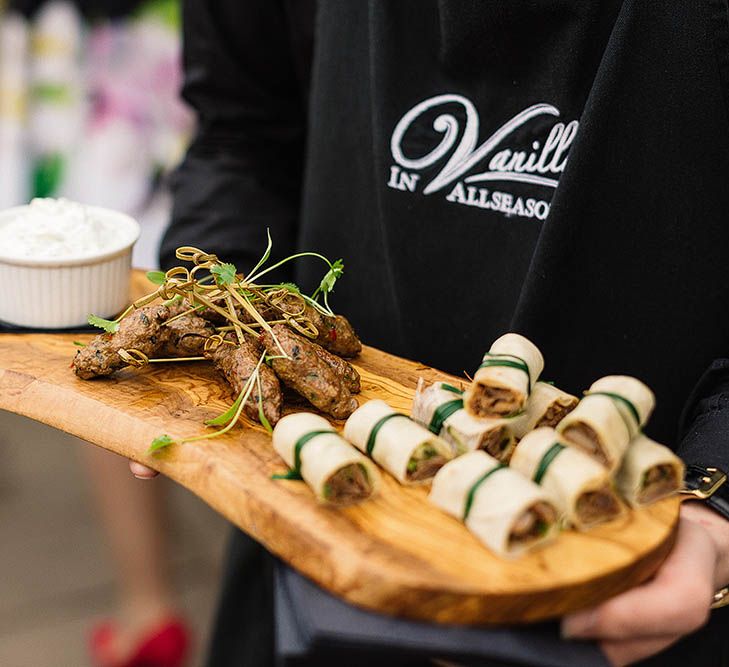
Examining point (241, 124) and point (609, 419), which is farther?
point (241, 124)

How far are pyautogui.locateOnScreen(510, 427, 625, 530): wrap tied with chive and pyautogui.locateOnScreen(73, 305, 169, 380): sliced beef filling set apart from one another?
2.22ft

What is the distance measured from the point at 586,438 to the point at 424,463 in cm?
23

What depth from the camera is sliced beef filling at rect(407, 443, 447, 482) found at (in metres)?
1.27

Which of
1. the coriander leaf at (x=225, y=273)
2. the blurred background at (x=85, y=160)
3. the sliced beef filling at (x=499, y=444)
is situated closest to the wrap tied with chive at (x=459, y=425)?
the sliced beef filling at (x=499, y=444)

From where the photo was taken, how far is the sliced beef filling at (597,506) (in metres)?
1.16

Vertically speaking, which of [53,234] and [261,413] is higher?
[53,234]

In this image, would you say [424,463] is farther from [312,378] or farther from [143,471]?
[143,471]

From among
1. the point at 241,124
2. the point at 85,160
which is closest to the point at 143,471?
the point at 241,124

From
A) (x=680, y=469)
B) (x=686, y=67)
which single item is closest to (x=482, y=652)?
(x=680, y=469)

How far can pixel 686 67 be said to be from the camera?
1.45 m

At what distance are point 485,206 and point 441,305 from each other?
9.3 inches

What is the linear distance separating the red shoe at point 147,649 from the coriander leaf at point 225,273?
1.87m

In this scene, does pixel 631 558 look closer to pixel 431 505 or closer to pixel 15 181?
pixel 431 505

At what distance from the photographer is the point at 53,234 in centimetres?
171
